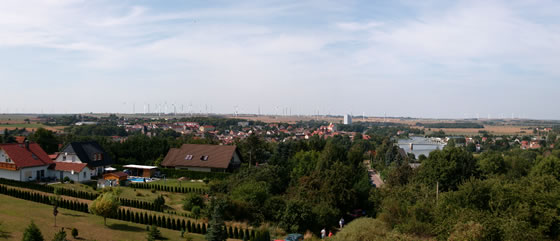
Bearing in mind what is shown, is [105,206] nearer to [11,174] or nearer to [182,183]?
[11,174]

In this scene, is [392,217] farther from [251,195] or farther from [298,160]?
[298,160]

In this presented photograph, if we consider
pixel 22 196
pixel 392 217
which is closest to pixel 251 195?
pixel 392 217

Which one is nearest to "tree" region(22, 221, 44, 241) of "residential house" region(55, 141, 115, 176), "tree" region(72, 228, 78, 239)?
"tree" region(72, 228, 78, 239)

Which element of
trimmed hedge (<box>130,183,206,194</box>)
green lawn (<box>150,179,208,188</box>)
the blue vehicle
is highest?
trimmed hedge (<box>130,183,206,194</box>)

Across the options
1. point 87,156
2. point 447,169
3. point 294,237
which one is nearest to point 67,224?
point 294,237

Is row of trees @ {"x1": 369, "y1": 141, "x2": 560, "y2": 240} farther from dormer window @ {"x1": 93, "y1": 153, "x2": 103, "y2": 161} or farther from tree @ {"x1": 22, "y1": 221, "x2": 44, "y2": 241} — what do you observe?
dormer window @ {"x1": 93, "y1": 153, "x2": 103, "y2": 161}

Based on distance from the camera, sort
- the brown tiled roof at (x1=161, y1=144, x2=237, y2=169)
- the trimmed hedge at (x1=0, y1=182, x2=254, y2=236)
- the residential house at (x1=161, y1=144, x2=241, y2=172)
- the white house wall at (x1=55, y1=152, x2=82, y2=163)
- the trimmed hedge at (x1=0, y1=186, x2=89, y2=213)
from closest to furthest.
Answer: the trimmed hedge at (x1=0, y1=182, x2=254, y2=236), the trimmed hedge at (x1=0, y1=186, x2=89, y2=213), the white house wall at (x1=55, y1=152, x2=82, y2=163), the residential house at (x1=161, y1=144, x2=241, y2=172), the brown tiled roof at (x1=161, y1=144, x2=237, y2=169)

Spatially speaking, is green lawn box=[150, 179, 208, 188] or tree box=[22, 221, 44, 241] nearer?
tree box=[22, 221, 44, 241]

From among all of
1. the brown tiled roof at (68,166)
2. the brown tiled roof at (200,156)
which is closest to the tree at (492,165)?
the brown tiled roof at (200,156)
